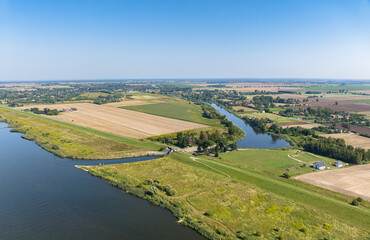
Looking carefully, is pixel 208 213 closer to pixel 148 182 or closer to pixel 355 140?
pixel 148 182

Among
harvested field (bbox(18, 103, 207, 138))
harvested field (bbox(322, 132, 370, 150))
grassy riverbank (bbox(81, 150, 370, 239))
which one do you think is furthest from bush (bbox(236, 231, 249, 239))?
harvested field (bbox(322, 132, 370, 150))

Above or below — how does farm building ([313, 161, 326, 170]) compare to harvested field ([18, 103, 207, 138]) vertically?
below

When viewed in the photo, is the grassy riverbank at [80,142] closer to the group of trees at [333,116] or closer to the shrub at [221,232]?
the shrub at [221,232]

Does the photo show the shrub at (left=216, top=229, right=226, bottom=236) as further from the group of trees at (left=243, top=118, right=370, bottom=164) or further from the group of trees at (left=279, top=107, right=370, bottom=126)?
the group of trees at (left=279, top=107, right=370, bottom=126)

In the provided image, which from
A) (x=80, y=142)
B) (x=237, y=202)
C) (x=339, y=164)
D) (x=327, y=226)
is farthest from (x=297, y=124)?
(x=80, y=142)

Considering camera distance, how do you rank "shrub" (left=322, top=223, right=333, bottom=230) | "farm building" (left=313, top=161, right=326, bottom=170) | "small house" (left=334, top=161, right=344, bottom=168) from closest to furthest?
"shrub" (left=322, top=223, right=333, bottom=230) → "farm building" (left=313, top=161, right=326, bottom=170) → "small house" (left=334, top=161, right=344, bottom=168)

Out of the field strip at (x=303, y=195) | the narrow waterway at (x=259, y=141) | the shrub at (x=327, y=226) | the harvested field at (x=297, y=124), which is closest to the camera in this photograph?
the shrub at (x=327, y=226)

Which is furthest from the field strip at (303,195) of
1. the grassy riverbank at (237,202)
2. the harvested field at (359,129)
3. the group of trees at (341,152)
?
the harvested field at (359,129)
